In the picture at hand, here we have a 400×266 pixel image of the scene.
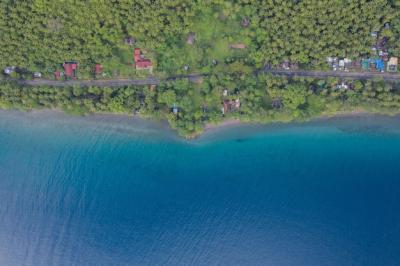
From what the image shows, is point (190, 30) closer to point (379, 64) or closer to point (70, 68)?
point (70, 68)

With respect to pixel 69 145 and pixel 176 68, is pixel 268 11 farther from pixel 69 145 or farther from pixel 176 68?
pixel 69 145

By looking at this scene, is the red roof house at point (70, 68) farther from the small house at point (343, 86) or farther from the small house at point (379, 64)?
the small house at point (379, 64)

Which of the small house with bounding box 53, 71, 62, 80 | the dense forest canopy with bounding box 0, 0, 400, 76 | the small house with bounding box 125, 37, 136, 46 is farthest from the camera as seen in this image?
the small house with bounding box 53, 71, 62, 80

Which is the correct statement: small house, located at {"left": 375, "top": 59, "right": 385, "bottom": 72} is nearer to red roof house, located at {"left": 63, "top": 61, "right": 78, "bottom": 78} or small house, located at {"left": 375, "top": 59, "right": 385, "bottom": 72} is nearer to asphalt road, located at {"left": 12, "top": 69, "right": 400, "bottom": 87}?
asphalt road, located at {"left": 12, "top": 69, "right": 400, "bottom": 87}

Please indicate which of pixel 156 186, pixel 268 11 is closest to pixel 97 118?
pixel 156 186

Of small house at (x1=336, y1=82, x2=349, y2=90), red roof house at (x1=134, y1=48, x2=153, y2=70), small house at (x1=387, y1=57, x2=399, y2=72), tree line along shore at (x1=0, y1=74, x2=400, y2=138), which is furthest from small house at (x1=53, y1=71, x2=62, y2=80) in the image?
small house at (x1=387, y1=57, x2=399, y2=72)

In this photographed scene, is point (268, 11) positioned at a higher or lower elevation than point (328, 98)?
higher
